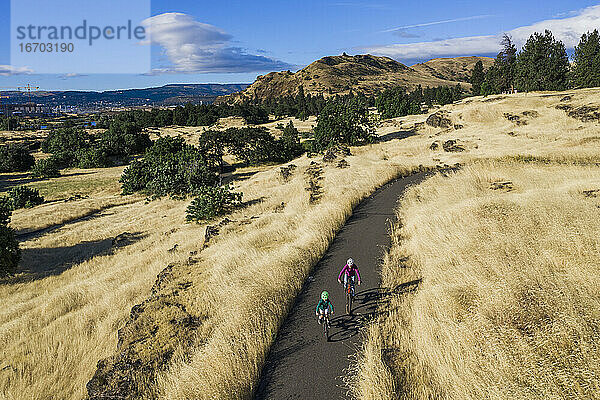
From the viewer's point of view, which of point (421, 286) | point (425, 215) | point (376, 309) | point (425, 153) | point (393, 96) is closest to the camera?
point (376, 309)

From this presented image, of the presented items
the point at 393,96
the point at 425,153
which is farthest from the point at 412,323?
the point at 393,96

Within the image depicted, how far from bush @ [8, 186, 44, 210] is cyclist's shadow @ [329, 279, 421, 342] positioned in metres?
48.0

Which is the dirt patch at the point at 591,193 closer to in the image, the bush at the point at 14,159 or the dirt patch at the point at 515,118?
the dirt patch at the point at 515,118

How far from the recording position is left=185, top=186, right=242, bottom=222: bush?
2733 cm

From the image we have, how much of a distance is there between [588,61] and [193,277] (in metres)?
94.0

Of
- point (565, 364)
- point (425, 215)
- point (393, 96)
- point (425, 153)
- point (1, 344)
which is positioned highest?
point (393, 96)

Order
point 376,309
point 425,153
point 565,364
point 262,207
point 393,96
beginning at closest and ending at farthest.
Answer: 1. point 565,364
2. point 376,309
3. point 262,207
4. point 425,153
5. point 393,96

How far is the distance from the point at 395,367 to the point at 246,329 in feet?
14.8

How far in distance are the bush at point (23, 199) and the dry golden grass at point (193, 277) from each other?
7304mm

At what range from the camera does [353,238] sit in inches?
690

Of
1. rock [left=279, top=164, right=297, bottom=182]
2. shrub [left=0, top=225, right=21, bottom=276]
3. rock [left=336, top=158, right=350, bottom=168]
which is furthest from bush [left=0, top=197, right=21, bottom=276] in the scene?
rock [left=336, top=158, right=350, bottom=168]

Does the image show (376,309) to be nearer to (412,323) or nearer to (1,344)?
(412,323)

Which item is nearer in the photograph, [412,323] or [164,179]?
[412,323]

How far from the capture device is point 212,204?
27.5 meters
